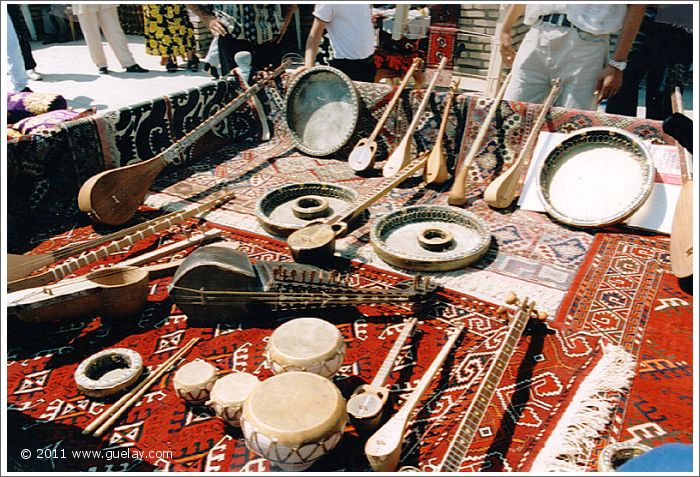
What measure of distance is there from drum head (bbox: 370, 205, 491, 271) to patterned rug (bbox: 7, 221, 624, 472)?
23 centimetres

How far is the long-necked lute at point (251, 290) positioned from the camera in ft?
7.81

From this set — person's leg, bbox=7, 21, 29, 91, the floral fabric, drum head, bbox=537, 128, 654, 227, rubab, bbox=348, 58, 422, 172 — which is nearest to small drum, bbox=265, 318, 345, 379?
drum head, bbox=537, 128, 654, 227

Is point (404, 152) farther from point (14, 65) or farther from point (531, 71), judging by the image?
point (14, 65)

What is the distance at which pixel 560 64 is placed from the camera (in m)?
3.81

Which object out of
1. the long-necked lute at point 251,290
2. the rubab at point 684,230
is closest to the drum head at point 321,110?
the long-necked lute at point 251,290

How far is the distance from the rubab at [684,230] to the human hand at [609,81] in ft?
2.25

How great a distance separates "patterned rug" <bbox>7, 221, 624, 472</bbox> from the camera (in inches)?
72.7

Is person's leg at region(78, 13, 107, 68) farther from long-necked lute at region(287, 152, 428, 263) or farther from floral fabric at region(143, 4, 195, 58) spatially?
long-necked lute at region(287, 152, 428, 263)

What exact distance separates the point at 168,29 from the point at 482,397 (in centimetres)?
922

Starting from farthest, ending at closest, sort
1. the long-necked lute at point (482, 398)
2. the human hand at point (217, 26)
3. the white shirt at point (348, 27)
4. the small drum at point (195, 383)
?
the human hand at point (217, 26), the white shirt at point (348, 27), the small drum at point (195, 383), the long-necked lute at point (482, 398)

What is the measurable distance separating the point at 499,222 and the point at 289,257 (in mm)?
1536

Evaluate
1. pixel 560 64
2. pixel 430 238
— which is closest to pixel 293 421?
pixel 430 238

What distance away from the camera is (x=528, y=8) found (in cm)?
378

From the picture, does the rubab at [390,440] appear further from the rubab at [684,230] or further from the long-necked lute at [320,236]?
the rubab at [684,230]
